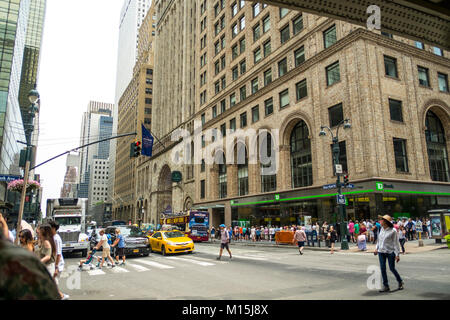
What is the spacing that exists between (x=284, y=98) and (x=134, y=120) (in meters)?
77.6

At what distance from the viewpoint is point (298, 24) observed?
3409cm

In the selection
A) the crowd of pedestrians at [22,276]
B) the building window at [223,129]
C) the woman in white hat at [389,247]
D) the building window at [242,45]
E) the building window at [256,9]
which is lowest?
the woman in white hat at [389,247]

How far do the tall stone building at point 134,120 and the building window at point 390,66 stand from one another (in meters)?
69.4

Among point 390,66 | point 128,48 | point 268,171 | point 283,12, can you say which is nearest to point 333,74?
point 390,66

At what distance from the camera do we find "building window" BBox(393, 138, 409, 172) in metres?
26.4

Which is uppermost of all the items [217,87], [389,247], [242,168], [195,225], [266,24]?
[266,24]

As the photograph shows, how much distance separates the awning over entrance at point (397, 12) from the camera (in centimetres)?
678

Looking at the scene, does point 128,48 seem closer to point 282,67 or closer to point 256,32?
point 256,32

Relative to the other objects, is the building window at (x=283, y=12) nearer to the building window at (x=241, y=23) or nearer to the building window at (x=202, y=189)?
the building window at (x=241, y=23)

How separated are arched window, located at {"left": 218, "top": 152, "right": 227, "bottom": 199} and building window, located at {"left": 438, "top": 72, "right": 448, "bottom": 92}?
28.0 m

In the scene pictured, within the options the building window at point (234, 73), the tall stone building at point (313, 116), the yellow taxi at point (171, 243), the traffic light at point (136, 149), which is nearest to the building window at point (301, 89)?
the tall stone building at point (313, 116)

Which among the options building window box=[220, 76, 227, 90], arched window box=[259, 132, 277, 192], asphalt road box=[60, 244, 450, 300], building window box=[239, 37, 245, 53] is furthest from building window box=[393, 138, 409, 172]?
building window box=[220, 76, 227, 90]

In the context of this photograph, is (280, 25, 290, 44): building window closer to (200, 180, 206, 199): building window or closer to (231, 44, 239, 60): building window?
(231, 44, 239, 60): building window
